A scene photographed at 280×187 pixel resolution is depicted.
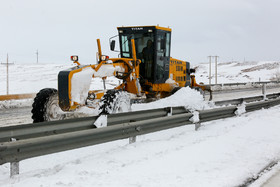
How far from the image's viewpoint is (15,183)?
350cm

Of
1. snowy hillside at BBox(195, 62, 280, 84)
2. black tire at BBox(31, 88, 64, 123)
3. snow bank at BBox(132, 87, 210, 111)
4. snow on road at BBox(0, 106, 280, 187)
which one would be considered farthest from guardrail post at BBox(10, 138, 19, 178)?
snowy hillside at BBox(195, 62, 280, 84)

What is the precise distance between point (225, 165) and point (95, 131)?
2042 mm

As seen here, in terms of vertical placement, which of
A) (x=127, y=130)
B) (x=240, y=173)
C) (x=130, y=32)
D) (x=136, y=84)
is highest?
(x=130, y=32)

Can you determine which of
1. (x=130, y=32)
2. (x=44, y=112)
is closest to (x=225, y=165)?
(x=44, y=112)

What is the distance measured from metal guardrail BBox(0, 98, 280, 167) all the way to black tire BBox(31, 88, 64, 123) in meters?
2.84

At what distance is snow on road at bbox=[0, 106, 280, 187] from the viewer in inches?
146

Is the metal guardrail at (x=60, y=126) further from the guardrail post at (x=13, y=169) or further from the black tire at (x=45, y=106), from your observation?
the black tire at (x=45, y=106)

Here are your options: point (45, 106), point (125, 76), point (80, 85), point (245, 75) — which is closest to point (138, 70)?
point (125, 76)

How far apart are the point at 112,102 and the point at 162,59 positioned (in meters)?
4.12

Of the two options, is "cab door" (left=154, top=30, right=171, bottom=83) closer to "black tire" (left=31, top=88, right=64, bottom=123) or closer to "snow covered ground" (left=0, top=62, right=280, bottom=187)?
"black tire" (left=31, top=88, right=64, bottom=123)

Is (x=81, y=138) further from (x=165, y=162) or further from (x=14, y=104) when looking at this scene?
(x=14, y=104)

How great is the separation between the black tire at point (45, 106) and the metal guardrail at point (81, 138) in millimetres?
2838

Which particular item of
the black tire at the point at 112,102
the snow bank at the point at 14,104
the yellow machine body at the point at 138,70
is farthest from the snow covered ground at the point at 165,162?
the snow bank at the point at 14,104

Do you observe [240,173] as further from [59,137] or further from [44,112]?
[44,112]
